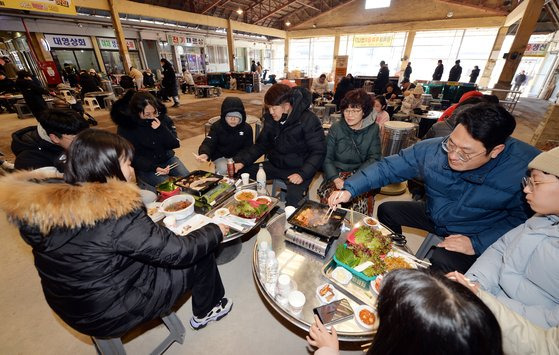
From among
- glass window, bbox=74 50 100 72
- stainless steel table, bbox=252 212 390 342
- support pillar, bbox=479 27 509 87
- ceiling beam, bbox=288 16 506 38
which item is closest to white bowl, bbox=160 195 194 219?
stainless steel table, bbox=252 212 390 342

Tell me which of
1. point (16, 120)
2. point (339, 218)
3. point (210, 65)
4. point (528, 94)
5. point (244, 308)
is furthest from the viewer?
point (210, 65)

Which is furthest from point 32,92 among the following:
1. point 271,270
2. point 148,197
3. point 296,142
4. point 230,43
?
point 230,43

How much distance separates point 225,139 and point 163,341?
95.0 inches

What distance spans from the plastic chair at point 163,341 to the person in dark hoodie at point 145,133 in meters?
1.83

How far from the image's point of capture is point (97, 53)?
45.0 feet

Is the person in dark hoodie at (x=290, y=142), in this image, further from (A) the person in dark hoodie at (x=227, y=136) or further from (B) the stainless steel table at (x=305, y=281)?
(B) the stainless steel table at (x=305, y=281)

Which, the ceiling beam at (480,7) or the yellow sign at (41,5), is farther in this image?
the ceiling beam at (480,7)

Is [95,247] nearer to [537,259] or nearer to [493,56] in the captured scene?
[537,259]

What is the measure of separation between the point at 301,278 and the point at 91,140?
149 centimetres

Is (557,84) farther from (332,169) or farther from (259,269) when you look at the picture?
(259,269)

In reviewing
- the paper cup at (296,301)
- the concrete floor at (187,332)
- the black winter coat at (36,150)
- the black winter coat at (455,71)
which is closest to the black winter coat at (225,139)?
the black winter coat at (36,150)

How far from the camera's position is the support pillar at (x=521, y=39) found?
6848 mm

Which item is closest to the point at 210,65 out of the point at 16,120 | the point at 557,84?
the point at 16,120

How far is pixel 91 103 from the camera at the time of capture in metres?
9.86
